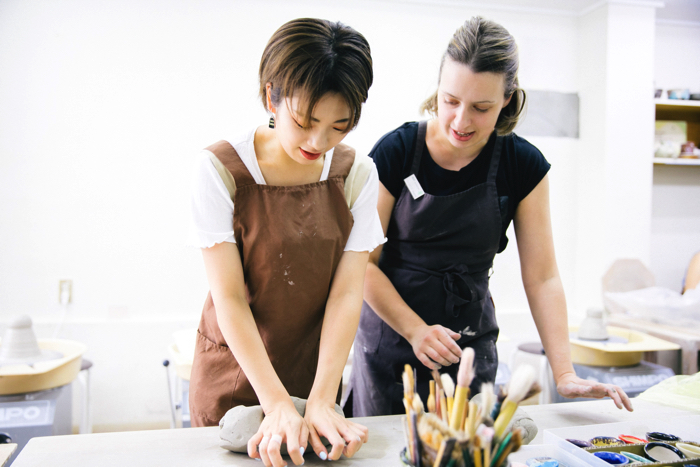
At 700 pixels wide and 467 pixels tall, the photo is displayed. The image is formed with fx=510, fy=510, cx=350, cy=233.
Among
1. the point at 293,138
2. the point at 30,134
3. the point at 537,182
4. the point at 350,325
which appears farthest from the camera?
the point at 30,134

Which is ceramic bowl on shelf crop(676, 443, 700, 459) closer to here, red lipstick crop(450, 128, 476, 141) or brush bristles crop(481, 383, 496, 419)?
brush bristles crop(481, 383, 496, 419)

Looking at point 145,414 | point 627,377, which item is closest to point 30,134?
point 145,414

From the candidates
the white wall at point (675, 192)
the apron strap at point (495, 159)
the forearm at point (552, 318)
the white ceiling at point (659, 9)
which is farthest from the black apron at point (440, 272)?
the white wall at point (675, 192)

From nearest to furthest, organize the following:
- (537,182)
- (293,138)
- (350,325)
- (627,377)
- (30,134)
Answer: (293,138)
(350,325)
(537,182)
(627,377)
(30,134)

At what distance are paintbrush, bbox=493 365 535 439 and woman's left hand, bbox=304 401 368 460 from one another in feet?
1.14

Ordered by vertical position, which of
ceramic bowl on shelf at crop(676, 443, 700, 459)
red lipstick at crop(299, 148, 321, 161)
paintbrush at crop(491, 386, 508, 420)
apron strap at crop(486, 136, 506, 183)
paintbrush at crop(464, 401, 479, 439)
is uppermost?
apron strap at crop(486, 136, 506, 183)

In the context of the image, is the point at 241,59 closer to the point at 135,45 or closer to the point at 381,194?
the point at 135,45

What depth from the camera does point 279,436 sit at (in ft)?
2.68

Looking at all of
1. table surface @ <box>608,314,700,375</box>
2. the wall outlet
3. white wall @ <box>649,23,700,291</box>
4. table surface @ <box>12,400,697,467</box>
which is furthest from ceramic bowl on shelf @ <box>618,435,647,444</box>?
white wall @ <box>649,23,700,291</box>

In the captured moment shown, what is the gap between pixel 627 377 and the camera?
2293 mm

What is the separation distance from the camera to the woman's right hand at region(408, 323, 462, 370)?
3.51 ft

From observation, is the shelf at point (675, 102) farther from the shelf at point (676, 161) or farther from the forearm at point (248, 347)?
the forearm at point (248, 347)

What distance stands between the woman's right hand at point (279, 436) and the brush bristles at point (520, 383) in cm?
40

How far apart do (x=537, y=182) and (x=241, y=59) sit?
2.44 meters
